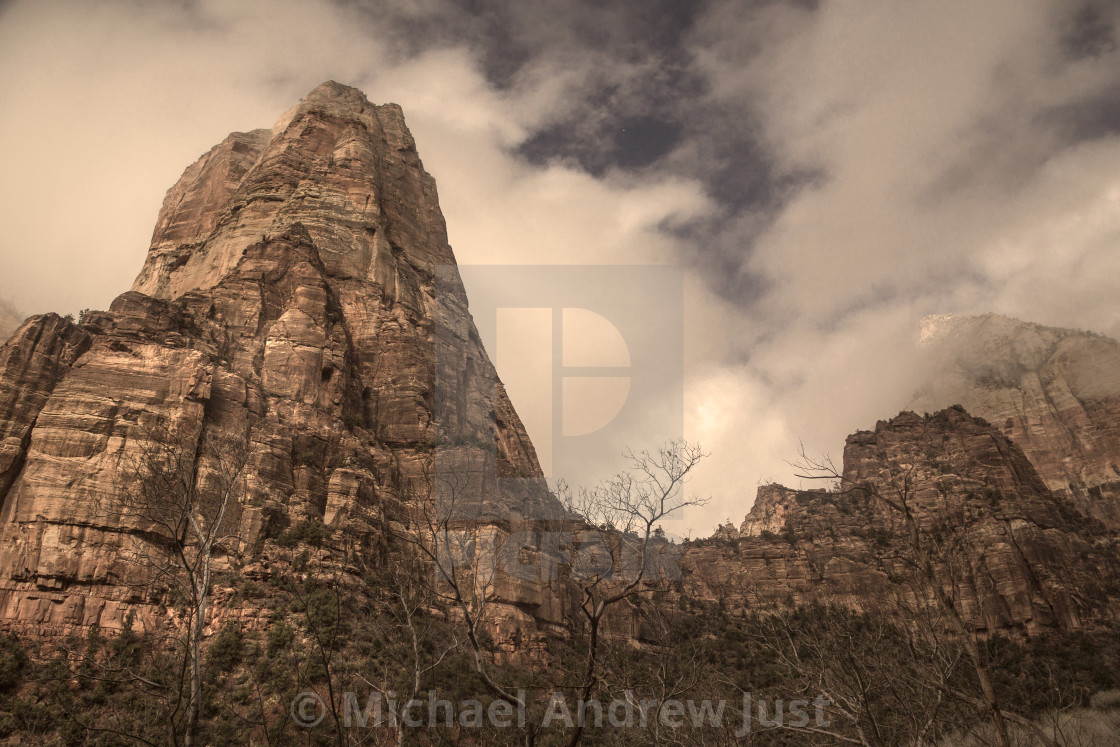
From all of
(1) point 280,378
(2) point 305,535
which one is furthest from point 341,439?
(2) point 305,535

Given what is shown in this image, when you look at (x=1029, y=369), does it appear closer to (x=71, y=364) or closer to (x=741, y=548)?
(x=741, y=548)

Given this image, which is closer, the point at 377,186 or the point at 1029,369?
the point at 377,186

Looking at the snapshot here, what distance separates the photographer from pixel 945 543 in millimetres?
66750

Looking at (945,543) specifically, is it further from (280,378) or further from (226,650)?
(226,650)

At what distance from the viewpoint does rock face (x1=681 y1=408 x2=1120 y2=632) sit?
7281 cm

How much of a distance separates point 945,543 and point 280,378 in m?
62.2

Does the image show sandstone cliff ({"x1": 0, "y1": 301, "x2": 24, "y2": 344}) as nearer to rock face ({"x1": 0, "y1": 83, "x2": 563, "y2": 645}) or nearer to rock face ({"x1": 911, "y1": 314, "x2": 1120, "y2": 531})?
rock face ({"x1": 0, "y1": 83, "x2": 563, "y2": 645})

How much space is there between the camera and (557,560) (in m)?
58.1

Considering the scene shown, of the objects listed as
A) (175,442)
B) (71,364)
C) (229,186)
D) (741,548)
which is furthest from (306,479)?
(741,548)

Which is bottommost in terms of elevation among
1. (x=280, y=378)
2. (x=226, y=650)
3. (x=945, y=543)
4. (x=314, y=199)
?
(x=226, y=650)

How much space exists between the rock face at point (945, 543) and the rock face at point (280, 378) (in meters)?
34.2

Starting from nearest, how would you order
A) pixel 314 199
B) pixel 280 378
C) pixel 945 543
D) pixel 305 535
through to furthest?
pixel 305 535 → pixel 280 378 → pixel 945 543 → pixel 314 199

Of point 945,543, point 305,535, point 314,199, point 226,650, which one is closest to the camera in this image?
point 226,650

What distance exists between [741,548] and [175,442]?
7607 cm
